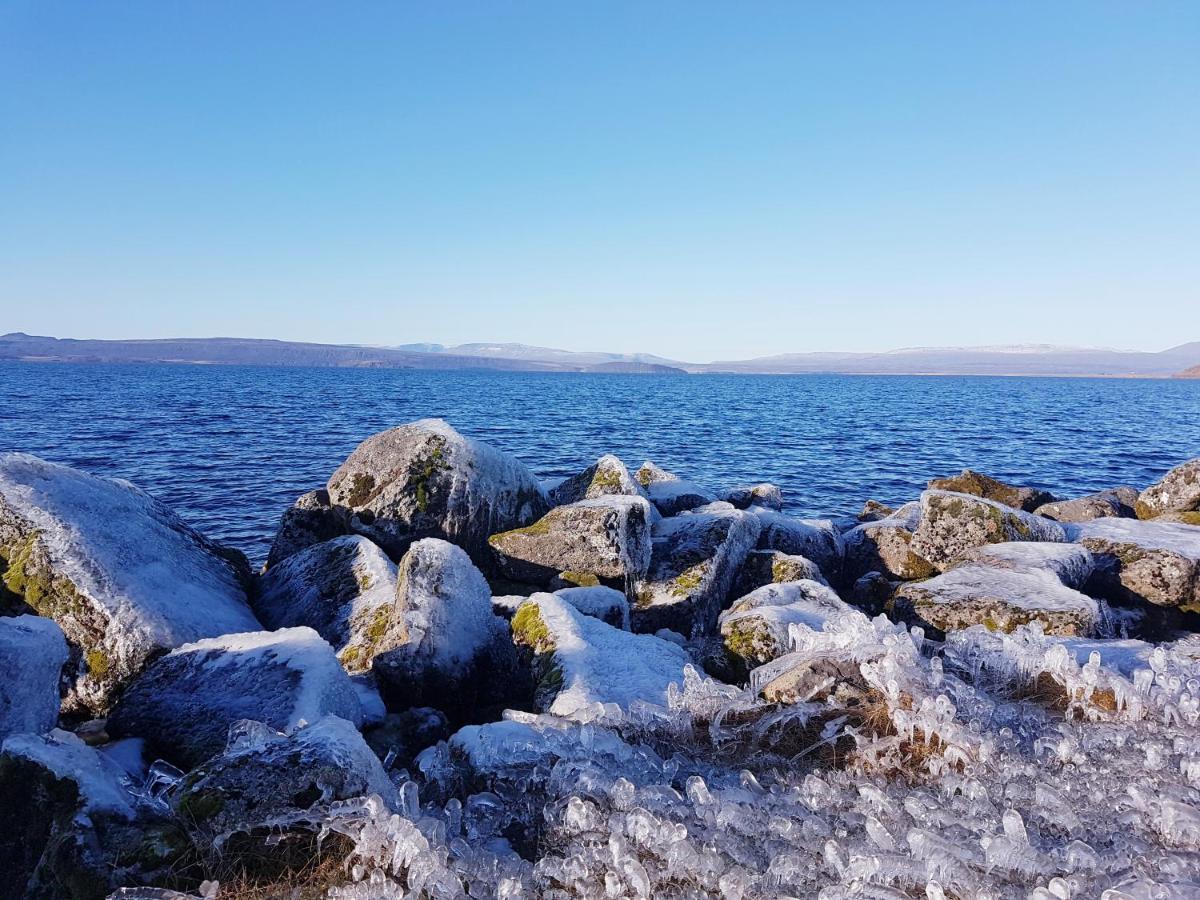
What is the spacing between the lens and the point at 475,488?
42.4ft

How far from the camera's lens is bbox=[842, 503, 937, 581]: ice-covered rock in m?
13.1

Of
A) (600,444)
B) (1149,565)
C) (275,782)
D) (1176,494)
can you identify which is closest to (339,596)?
(275,782)

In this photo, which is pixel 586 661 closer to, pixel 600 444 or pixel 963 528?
pixel 963 528

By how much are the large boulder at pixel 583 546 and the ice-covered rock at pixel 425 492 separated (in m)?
0.92

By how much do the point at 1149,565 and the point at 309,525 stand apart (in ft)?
48.7

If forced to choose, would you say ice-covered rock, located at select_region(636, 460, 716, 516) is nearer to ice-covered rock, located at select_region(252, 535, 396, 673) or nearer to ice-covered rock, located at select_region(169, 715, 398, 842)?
ice-covered rock, located at select_region(252, 535, 396, 673)

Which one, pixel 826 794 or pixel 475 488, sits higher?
pixel 475 488

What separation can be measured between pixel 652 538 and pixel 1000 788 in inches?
299

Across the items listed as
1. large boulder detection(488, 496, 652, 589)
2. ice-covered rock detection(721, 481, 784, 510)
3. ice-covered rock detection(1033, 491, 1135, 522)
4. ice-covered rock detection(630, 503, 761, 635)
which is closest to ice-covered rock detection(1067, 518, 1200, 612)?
ice-covered rock detection(1033, 491, 1135, 522)

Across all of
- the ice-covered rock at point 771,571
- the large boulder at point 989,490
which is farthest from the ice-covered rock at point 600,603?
the large boulder at point 989,490

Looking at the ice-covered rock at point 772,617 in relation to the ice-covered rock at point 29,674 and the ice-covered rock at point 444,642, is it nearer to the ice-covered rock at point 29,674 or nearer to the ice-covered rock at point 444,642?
the ice-covered rock at point 444,642

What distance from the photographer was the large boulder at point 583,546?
11.2m

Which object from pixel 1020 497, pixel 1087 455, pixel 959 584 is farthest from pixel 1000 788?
pixel 1087 455

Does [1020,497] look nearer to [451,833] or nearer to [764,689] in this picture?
[764,689]
